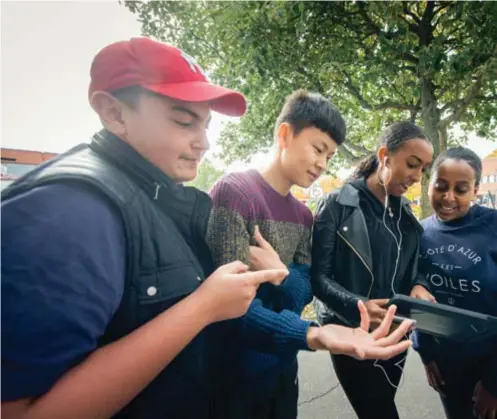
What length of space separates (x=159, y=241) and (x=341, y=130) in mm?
1158

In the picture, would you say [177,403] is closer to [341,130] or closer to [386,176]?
[341,130]

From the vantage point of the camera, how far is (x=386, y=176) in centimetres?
200

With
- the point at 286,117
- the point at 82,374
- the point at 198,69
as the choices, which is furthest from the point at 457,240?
the point at 82,374

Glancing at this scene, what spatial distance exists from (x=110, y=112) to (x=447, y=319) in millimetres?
1744

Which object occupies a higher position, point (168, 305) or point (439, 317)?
point (168, 305)

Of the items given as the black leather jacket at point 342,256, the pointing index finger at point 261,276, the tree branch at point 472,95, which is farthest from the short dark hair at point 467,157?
the tree branch at point 472,95

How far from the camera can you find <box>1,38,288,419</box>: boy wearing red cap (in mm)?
630

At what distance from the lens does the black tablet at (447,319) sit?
148 centimetres

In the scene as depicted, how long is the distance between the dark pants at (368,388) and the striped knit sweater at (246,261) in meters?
0.62

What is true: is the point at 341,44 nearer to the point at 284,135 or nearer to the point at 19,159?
the point at 284,135

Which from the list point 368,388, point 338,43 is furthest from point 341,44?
point 368,388

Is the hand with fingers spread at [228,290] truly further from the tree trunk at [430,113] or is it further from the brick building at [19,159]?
the brick building at [19,159]

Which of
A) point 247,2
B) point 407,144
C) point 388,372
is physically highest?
point 247,2

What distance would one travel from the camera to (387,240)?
1.93 metres
